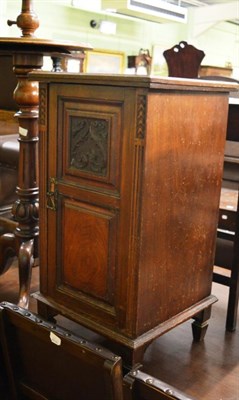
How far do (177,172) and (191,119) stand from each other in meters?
0.17

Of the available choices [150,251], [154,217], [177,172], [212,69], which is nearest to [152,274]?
[150,251]

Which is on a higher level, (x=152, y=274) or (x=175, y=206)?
(x=175, y=206)

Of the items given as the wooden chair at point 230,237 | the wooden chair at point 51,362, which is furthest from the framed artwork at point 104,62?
the wooden chair at point 51,362

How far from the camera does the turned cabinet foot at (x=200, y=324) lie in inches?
67.7

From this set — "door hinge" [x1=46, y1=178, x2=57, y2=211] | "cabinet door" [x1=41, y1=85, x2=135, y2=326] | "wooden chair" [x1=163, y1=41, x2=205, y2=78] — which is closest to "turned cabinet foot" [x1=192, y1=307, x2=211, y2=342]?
"cabinet door" [x1=41, y1=85, x2=135, y2=326]

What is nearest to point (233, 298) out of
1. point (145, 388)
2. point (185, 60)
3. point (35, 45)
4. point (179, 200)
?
point (179, 200)

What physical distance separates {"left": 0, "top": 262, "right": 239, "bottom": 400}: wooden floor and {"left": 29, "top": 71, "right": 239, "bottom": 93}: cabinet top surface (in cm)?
95

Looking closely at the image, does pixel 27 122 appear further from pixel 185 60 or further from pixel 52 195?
pixel 185 60

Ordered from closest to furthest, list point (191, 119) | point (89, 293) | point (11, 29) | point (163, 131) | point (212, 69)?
point (163, 131) → point (191, 119) → point (89, 293) → point (11, 29) → point (212, 69)

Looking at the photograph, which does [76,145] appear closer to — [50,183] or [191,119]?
[50,183]

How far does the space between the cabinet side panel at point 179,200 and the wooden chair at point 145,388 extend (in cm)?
20

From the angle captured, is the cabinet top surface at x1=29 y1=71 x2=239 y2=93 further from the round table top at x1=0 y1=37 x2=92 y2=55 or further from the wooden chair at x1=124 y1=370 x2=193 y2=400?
the wooden chair at x1=124 y1=370 x2=193 y2=400

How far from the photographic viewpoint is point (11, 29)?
19.9 ft

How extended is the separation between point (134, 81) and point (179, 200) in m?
0.42
